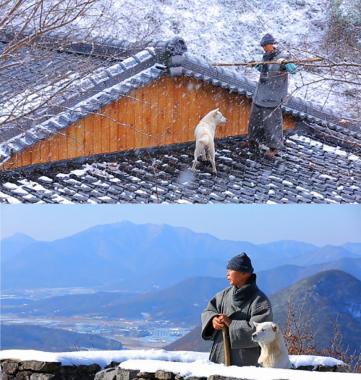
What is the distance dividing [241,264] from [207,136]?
11.6ft

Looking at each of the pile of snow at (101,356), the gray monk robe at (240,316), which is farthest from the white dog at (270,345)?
the pile of snow at (101,356)

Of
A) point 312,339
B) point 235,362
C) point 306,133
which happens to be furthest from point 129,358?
point 306,133

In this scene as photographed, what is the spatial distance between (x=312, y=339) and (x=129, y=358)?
4.72 ft

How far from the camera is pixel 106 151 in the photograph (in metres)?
6.88

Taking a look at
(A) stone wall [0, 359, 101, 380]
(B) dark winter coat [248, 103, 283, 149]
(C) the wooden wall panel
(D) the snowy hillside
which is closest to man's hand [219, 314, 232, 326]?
(A) stone wall [0, 359, 101, 380]

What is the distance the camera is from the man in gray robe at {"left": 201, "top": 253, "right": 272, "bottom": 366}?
3.47m

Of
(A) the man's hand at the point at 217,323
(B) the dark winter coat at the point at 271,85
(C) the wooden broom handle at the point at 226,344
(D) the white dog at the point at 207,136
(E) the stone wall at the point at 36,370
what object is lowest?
(E) the stone wall at the point at 36,370

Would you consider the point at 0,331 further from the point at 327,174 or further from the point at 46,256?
the point at 327,174

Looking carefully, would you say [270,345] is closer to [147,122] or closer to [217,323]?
[217,323]

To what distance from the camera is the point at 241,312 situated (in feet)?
11.6

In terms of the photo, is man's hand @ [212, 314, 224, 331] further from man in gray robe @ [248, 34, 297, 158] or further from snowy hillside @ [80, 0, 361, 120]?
snowy hillside @ [80, 0, 361, 120]

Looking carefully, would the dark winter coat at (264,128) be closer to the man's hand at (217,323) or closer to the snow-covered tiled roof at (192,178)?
the snow-covered tiled roof at (192,178)

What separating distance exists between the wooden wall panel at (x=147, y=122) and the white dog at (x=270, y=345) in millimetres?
3301

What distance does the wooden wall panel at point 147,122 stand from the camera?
6.50 metres
